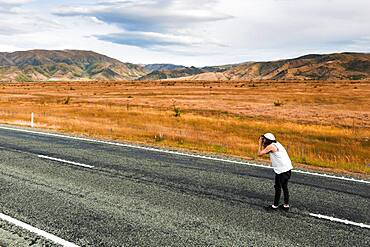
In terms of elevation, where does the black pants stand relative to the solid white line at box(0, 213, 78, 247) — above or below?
above

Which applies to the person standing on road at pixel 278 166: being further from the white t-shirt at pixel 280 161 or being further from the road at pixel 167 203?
the road at pixel 167 203

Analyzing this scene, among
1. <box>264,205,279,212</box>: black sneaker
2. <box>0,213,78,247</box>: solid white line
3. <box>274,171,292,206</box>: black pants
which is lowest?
<box>264,205,279,212</box>: black sneaker

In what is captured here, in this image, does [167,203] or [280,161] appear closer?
[280,161]

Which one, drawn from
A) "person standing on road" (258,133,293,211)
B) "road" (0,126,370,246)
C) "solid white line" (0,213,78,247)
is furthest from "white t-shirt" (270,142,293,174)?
"solid white line" (0,213,78,247)

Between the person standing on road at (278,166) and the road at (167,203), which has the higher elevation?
the person standing on road at (278,166)

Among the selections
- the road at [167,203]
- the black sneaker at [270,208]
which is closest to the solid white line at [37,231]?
the road at [167,203]

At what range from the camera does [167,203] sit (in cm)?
758

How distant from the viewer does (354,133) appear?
23484 millimetres

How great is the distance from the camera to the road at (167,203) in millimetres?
5973

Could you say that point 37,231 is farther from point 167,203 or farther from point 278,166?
point 278,166

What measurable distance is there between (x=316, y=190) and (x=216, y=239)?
13.1 feet

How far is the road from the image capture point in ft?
19.6

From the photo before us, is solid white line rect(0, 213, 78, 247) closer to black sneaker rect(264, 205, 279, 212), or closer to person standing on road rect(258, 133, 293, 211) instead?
black sneaker rect(264, 205, 279, 212)

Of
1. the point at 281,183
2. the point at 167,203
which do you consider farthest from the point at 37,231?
the point at 281,183
